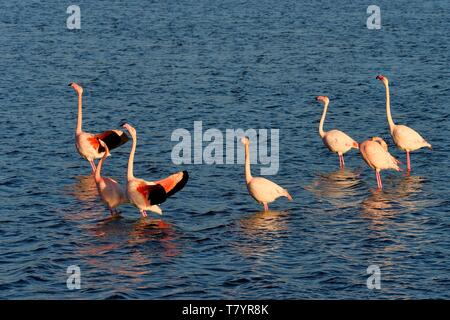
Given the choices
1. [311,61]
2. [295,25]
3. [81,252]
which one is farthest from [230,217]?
[295,25]

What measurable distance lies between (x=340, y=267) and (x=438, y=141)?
1035 centimetres

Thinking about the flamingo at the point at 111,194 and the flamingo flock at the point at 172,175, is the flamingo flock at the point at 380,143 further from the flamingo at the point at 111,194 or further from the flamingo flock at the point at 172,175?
the flamingo at the point at 111,194

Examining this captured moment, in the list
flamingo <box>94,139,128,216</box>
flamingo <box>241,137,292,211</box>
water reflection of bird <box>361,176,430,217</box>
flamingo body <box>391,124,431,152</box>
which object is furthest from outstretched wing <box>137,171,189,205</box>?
flamingo body <box>391,124,431,152</box>

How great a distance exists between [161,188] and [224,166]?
17.2ft

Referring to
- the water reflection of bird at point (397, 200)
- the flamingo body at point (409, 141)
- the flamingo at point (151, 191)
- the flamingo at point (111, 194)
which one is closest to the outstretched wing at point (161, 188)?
the flamingo at point (151, 191)

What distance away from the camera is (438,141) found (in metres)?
29.1

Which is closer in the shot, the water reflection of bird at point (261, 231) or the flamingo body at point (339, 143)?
the water reflection of bird at point (261, 231)

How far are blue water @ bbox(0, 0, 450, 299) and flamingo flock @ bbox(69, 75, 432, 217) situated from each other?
1.55 feet

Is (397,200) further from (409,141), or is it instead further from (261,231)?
(261,231)

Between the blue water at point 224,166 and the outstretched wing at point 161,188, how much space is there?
0.73 meters

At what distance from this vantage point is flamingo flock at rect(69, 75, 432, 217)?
2214cm

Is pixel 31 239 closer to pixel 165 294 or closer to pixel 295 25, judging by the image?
pixel 165 294

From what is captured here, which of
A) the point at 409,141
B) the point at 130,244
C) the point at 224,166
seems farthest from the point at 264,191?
the point at 409,141

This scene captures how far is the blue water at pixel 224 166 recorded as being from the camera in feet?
64.2
